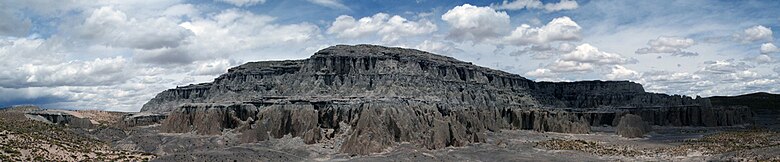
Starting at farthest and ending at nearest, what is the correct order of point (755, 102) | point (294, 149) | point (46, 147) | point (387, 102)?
point (755, 102) → point (387, 102) → point (294, 149) → point (46, 147)

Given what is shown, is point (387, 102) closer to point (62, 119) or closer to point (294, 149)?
point (294, 149)

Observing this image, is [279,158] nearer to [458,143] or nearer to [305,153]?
[305,153]

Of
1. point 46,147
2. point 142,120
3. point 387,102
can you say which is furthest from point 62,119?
point 387,102

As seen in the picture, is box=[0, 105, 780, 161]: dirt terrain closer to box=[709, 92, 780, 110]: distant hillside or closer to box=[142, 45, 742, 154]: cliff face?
box=[142, 45, 742, 154]: cliff face

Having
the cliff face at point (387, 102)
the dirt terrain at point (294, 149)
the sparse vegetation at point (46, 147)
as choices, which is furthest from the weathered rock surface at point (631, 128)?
the sparse vegetation at point (46, 147)

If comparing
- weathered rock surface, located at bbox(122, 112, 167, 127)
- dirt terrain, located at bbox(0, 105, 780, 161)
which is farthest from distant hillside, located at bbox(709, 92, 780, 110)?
weathered rock surface, located at bbox(122, 112, 167, 127)

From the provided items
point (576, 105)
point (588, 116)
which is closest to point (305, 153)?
point (588, 116)

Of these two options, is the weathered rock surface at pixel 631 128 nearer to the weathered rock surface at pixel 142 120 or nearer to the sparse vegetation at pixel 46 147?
the sparse vegetation at pixel 46 147

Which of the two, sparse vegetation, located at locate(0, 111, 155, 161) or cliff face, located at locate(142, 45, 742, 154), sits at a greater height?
cliff face, located at locate(142, 45, 742, 154)
